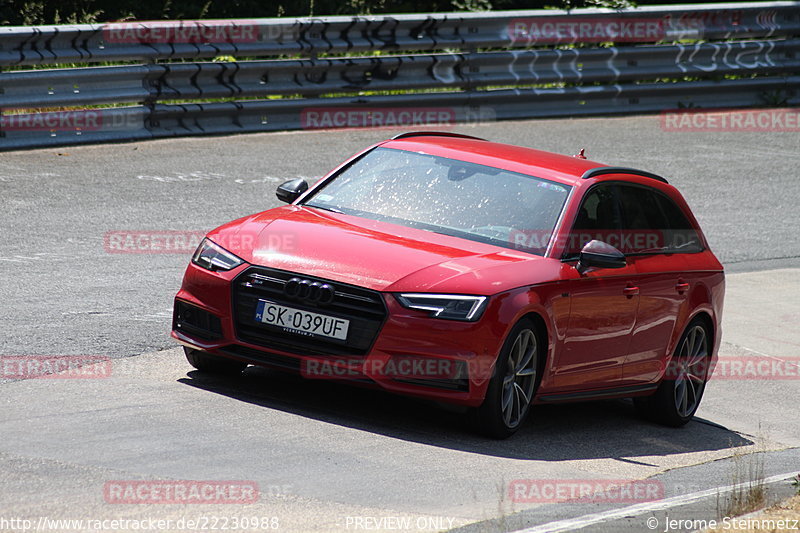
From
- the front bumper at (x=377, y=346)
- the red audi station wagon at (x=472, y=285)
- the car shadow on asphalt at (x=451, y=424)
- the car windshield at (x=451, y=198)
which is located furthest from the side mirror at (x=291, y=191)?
the front bumper at (x=377, y=346)

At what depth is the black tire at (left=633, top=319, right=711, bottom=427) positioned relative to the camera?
29.6ft

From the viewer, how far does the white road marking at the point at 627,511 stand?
582 centimetres

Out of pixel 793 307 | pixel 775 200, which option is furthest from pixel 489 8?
pixel 793 307

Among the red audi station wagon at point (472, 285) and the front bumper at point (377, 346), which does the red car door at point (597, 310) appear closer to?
the red audi station wagon at point (472, 285)

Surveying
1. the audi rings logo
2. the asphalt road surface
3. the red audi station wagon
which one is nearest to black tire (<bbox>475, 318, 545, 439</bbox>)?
the red audi station wagon

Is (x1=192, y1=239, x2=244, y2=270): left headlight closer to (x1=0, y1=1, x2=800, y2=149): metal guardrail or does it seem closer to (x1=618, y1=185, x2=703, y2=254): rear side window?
(x1=618, y1=185, x2=703, y2=254): rear side window

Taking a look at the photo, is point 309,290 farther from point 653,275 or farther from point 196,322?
point 653,275

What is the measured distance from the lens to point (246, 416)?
711cm

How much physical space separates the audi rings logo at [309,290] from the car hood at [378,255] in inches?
2.3

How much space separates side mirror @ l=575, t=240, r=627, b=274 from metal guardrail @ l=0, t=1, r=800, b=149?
26.5 feet

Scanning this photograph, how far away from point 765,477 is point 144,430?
11.2 ft

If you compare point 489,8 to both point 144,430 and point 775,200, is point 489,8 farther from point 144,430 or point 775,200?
point 144,430

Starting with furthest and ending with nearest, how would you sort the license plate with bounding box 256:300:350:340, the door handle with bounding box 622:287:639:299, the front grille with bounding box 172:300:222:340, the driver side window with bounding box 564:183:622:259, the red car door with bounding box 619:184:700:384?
the red car door with bounding box 619:184:700:384 → the door handle with bounding box 622:287:639:299 → the driver side window with bounding box 564:183:622:259 → the front grille with bounding box 172:300:222:340 → the license plate with bounding box 256:300:350:340

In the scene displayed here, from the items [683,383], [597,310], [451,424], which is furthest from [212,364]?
[683,383]
